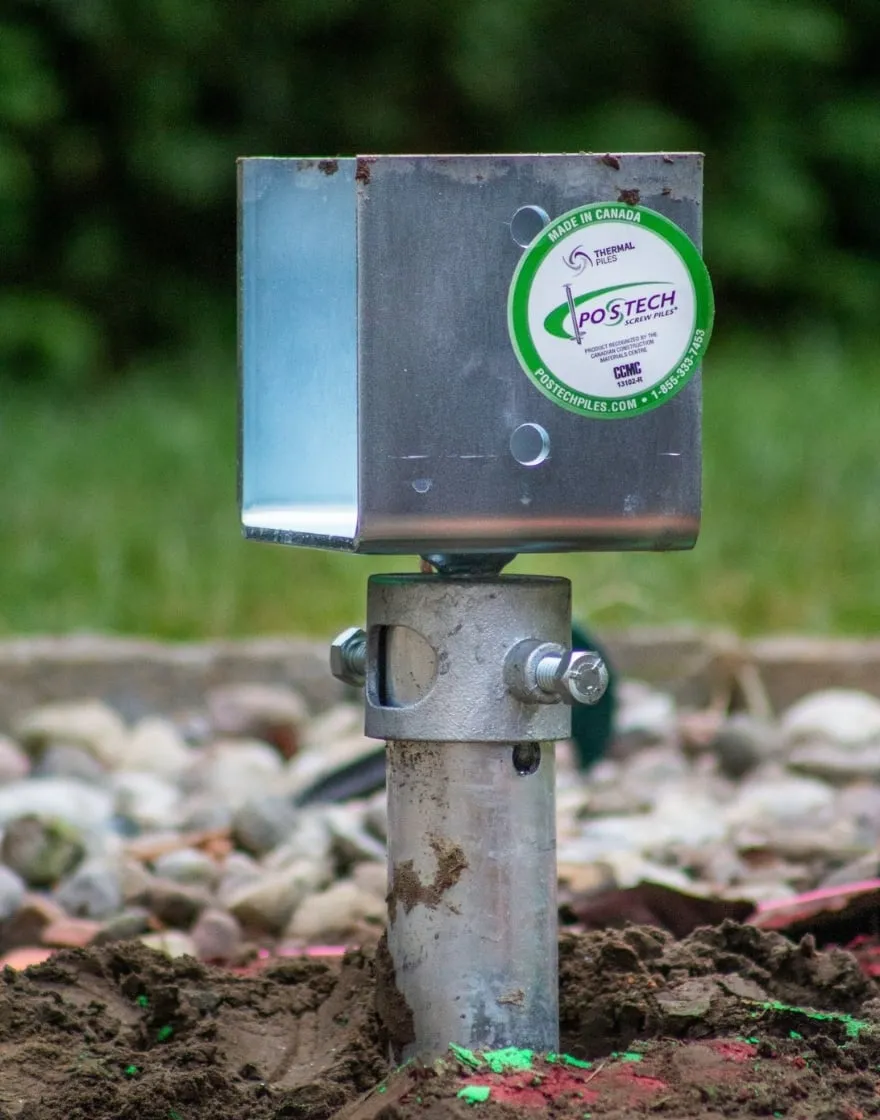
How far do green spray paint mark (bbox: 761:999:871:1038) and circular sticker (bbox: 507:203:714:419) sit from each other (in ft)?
1.63

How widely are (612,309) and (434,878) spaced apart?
0.45 meters

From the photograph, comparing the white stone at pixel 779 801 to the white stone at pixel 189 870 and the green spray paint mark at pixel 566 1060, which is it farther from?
the green spray paint mark at pixel 566 1060

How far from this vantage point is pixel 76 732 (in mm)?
3234

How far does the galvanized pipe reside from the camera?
1362mm

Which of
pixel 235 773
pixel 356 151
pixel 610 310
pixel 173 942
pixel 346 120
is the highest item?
pixel 346 120

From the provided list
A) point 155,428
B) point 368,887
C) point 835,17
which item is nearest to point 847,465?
point 155,428

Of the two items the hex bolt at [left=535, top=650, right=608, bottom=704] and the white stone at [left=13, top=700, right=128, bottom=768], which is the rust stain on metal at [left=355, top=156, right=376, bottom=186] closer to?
the hex bolt at [left=535, top=650, right=608, bottom=704]

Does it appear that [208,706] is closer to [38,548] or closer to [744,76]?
[38,548]

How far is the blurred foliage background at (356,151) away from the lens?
241 inches

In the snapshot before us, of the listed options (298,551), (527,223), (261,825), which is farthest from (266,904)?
(298,551)

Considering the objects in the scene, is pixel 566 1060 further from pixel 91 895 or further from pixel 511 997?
pixel 91 895

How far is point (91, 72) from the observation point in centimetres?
827

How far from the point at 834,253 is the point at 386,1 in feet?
9.63

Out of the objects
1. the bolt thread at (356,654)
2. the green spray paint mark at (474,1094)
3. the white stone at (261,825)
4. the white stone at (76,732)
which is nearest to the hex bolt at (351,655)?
the bolt thread at (356,654)
